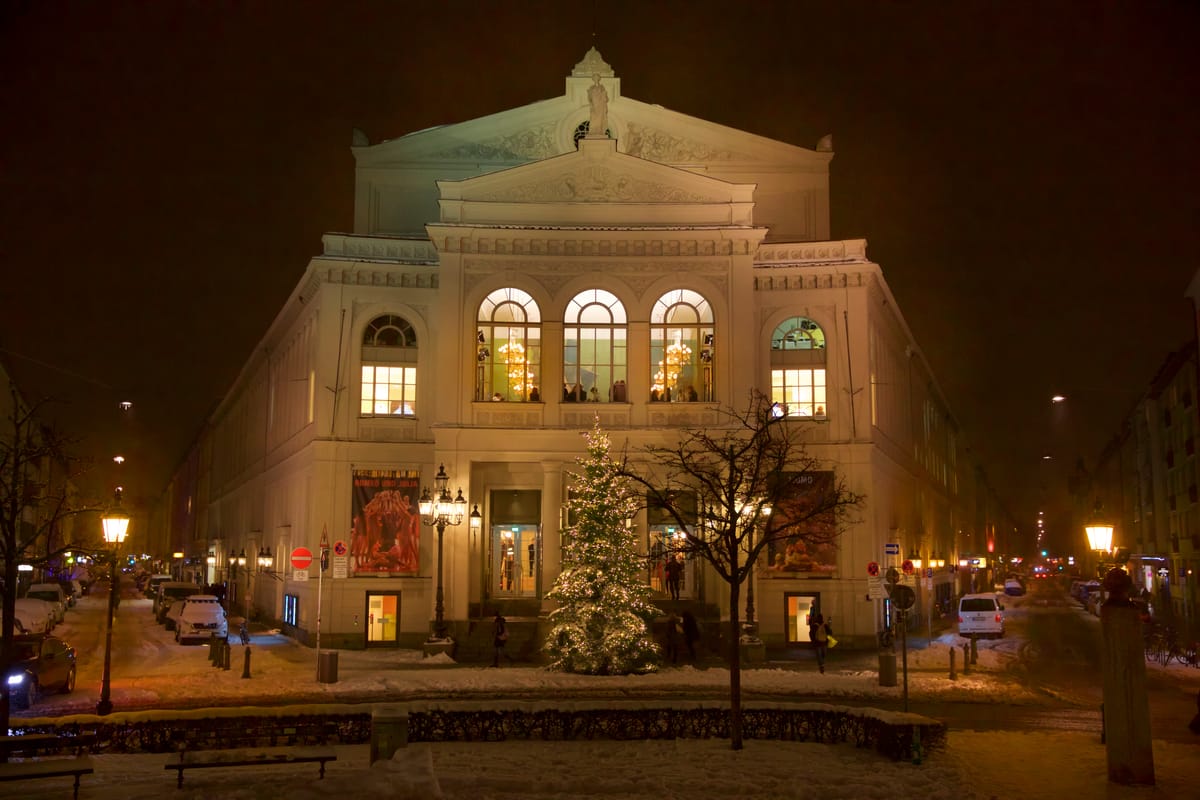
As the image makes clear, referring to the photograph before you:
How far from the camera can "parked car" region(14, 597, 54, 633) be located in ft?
122

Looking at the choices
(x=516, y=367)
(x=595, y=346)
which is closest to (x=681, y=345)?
(x=595, y=346)

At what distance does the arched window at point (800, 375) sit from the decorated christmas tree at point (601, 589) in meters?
12.1

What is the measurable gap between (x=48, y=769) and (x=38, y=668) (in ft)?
44.1

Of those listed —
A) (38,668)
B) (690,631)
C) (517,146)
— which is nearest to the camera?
(38,668)

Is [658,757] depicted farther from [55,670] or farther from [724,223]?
[724,223]

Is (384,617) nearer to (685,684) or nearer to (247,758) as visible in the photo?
(685,684)

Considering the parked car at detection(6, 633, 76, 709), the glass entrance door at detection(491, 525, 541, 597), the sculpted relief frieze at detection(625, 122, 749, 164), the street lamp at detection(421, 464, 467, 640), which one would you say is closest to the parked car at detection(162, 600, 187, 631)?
the glass entrance door at detection(491, 525, 541, 597)

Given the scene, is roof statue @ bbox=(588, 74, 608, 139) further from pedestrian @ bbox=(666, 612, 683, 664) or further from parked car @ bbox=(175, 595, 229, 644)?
parked car @ bbox=(175, 595, 229, 644)

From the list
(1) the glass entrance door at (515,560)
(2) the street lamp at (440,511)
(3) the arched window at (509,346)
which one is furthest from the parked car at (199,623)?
(3) the arched window at (509,346)

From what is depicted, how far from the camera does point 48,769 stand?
528 inches

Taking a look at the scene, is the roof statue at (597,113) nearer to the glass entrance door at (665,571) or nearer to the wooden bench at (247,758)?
the glass entrance door at (665,571)

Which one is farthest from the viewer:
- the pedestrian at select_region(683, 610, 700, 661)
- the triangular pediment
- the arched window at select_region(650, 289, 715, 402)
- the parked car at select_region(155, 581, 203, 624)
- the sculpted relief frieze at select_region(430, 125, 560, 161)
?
the parked car at select_region(155, 581, 203, 624)

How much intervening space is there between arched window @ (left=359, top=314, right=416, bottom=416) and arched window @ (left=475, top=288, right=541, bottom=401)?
3.15 metres

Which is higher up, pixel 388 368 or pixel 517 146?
pixel 517 146
